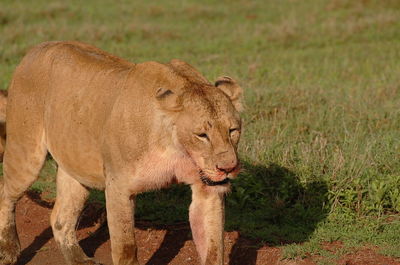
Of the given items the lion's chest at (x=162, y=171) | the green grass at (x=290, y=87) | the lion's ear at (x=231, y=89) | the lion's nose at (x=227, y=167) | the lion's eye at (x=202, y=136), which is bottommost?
the green grass at (x=290, y=87)

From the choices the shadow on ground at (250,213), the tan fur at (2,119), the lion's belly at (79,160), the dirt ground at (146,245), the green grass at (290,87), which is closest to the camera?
the lion's belly at (79,160)

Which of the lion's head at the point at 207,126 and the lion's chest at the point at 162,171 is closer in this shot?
the lion's head at the point at 207,126

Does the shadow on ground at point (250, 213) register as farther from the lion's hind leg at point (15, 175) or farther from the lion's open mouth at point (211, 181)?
the lion's open mouth at point (211, 181)

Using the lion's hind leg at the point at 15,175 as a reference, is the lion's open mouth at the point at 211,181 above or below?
above

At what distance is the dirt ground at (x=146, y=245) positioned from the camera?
16.4ft

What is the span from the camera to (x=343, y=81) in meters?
9.67

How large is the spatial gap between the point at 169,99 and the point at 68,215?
1.71 m

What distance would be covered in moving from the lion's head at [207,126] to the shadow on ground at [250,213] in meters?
1.68

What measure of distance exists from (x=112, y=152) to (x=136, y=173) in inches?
8.5

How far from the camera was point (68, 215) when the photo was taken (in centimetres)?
516

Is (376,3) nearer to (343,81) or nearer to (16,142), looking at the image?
(343,81)

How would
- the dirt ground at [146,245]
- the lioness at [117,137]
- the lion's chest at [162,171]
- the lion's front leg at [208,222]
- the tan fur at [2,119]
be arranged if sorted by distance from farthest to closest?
the tan fur at [2,119] → the dirt ground at [146,245] → the lion's front leg at [208,222] → the lion's chest at [162,171] → the lioness at [117,137]

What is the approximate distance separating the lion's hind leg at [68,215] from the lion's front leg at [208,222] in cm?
120

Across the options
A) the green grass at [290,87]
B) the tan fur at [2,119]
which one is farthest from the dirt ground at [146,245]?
the tan fur at [2,119]
